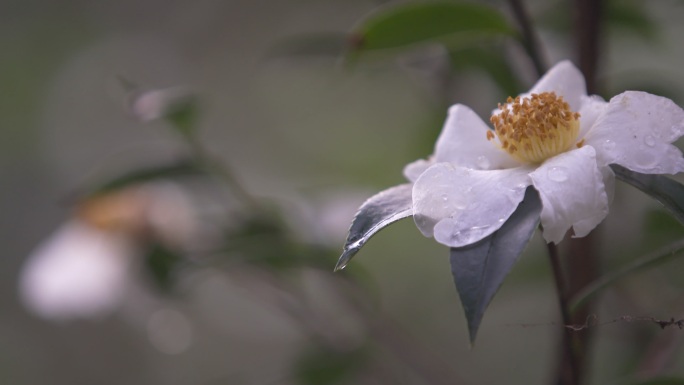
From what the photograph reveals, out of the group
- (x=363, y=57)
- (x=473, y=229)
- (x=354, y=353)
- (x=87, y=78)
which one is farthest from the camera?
(x=87, y=78)

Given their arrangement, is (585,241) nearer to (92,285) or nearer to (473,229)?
(473,229)

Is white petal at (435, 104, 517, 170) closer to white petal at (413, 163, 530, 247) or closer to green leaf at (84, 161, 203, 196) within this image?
white petal at (413, 163, 530, 247)

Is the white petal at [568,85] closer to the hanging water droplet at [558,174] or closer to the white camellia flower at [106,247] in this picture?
the hanging water droplet at [558,174]

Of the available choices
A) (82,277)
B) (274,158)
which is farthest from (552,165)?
(274,158)

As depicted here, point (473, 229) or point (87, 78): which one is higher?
point (473, 229)

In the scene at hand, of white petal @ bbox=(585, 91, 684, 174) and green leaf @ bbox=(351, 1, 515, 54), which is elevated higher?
green leaf @ bbox=(351, 1, 515, 54)

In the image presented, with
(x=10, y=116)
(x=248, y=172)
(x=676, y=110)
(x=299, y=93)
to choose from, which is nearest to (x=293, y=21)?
(x=299, y=93)

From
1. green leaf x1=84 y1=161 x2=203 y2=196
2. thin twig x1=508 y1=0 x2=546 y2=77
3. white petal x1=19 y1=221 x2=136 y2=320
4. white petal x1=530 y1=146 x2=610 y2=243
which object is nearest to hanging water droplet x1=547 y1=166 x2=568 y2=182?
white petal x1=530 y1=146 x2=610 y2=243

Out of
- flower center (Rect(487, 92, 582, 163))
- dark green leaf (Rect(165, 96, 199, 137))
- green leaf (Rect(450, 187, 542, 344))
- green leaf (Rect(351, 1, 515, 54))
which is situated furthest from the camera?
dark green leaf (Rect(165, 96, 199, 137))
